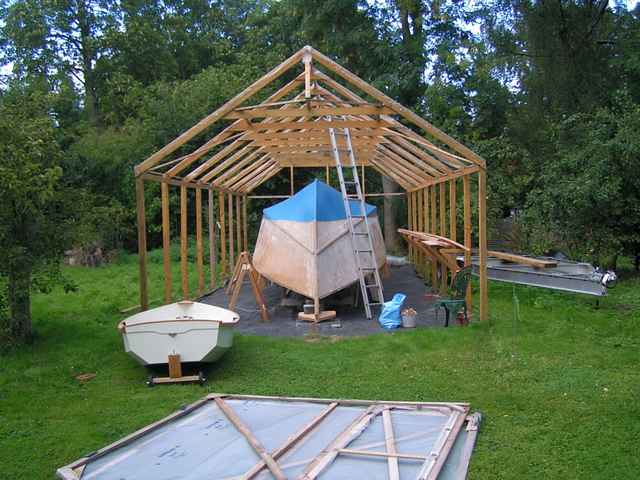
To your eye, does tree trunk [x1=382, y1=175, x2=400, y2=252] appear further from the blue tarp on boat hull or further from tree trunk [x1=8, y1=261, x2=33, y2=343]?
tree trunk [x1=8, y1=261, x2=33, y2=343]

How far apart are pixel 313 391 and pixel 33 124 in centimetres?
464

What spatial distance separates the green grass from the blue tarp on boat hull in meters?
2.58

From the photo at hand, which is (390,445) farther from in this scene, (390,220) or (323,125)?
(390,220)

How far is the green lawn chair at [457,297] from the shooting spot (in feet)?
25.2

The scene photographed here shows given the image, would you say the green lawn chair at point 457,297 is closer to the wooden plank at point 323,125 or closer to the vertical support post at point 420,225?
the wooden plank at point 323,125

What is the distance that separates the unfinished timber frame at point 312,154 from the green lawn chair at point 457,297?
0.24 metres

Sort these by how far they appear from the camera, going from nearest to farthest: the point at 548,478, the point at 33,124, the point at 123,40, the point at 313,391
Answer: the point at 548,478, the point at 313,391, the point at 33,124, the point at 123,40

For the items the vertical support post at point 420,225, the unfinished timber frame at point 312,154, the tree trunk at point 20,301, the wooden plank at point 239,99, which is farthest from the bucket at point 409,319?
the vertical support post at point 420,225

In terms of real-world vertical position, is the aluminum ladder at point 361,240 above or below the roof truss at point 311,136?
below

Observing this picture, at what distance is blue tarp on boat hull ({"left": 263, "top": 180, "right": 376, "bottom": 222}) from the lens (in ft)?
30.6

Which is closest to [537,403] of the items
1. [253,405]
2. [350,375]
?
[350,375]

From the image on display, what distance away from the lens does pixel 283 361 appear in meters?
6.45

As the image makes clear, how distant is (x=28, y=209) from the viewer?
679 centimetres

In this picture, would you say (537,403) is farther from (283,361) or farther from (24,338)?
(24,338)
